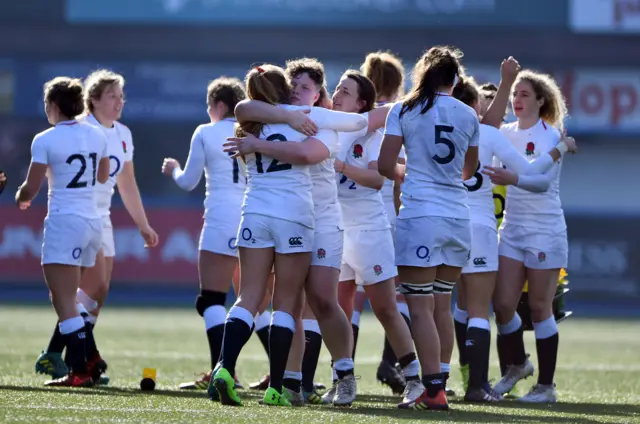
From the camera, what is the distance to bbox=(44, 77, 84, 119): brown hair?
8109mm

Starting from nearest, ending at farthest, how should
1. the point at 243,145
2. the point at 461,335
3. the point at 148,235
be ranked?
the point at 243,145 → the point at 461,335 → the point at 148,235

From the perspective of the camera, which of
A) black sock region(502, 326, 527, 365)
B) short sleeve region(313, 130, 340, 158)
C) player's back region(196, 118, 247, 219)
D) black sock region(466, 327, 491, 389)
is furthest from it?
black sock region(502, 326, 527, 365)

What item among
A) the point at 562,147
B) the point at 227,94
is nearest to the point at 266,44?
the point at 227,94

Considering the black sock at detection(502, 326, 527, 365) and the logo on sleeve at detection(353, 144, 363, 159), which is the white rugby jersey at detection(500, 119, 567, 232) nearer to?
the black sock at detection(502, 326, 527, 365)

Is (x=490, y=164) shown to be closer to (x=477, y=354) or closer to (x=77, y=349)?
(x=477, y=354)

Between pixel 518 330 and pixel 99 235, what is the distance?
2.75 metres

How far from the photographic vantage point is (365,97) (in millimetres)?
7598

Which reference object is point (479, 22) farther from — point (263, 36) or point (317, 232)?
point (317, 232)

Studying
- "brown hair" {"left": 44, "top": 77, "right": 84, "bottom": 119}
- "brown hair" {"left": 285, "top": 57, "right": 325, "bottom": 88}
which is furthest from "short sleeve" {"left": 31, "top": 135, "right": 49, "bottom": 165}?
"brown hair" {"left": 285, "top": 57, "right": 325, "bottom": 88}

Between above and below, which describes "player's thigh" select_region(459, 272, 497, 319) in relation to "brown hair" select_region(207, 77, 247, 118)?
below

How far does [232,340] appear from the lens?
21.9 feet

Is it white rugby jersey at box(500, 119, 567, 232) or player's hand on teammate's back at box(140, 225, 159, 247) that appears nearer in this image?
white rugby jersey at box(500, 119, 567, 232)

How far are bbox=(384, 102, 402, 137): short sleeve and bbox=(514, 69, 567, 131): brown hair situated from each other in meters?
1.59

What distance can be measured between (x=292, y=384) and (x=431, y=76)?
1.84 m
